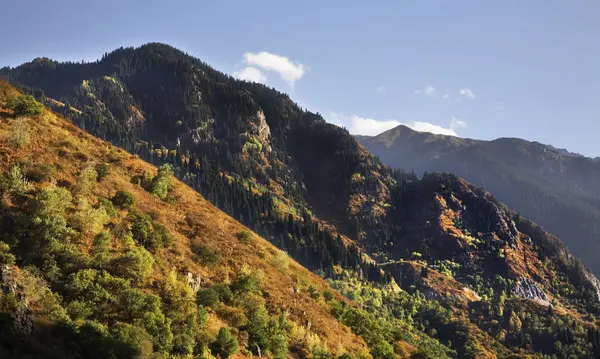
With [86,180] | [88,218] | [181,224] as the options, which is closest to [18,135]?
[86,180]

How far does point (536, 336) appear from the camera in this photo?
143 metres

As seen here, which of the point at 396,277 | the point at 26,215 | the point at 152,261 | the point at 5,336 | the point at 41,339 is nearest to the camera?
the point at 5,336

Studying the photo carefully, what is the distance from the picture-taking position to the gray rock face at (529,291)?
189762mm

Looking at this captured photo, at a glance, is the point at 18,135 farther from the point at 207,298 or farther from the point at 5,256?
the point at 207,298

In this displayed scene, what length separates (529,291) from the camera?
194 meters

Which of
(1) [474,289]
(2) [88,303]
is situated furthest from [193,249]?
(1) [474,289]

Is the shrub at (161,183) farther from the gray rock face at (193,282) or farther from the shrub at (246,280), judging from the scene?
the gray rock face at (193,282)

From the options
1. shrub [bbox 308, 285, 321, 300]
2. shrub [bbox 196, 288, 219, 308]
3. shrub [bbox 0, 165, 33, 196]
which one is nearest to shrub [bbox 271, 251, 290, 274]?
shrub [bbox 308, 285, 321, 300]

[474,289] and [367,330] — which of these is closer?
[367,330]

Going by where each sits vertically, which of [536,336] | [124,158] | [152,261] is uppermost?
[124,158]

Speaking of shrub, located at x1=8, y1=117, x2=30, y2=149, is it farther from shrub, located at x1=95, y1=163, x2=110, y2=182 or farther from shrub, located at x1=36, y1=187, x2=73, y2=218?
shrub, located at x1=36, y1=187, x2=73, y2=218

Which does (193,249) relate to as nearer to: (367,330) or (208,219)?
(208,219)

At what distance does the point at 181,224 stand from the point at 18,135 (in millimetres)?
14264

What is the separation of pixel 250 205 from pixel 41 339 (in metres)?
168
